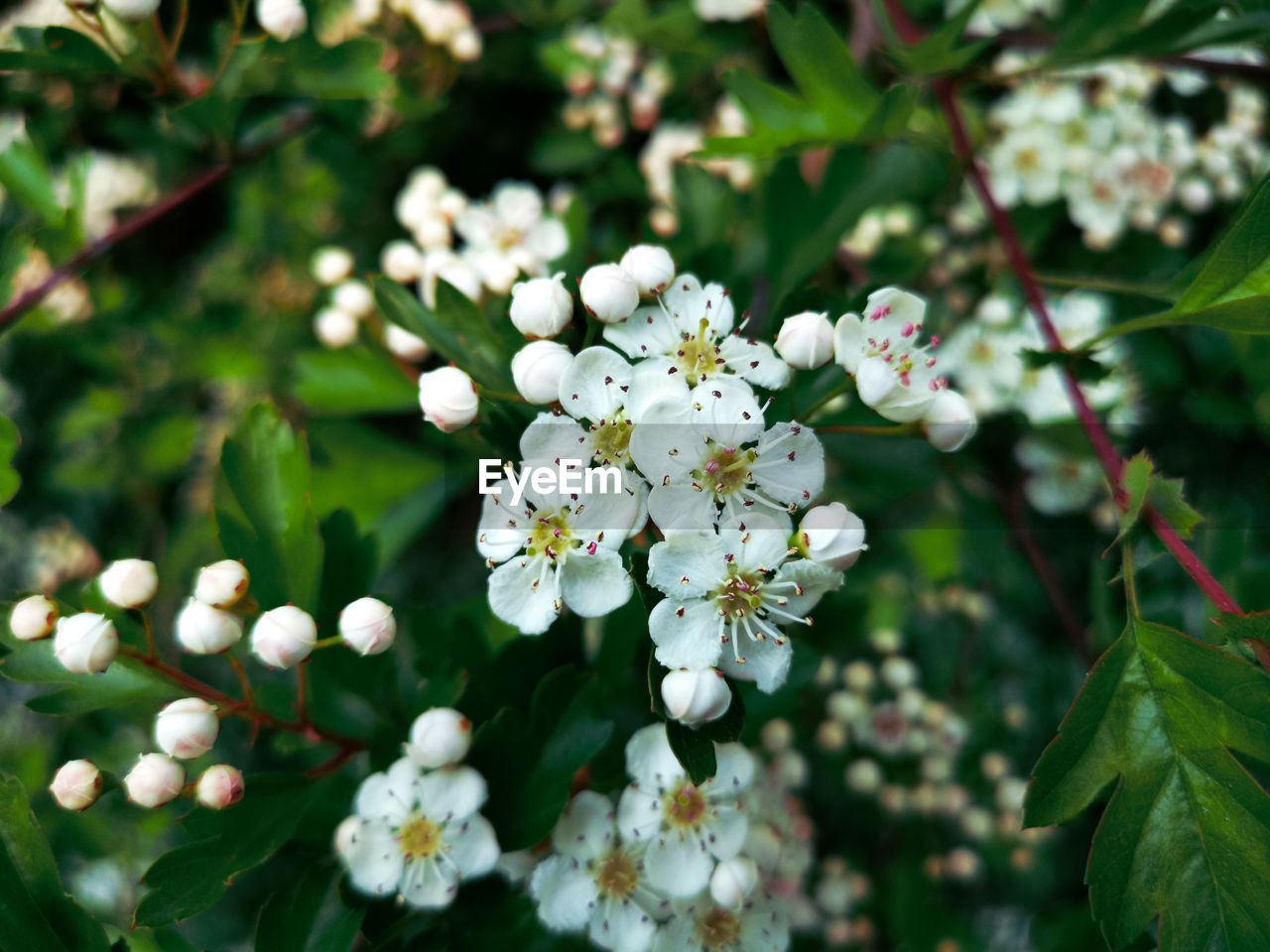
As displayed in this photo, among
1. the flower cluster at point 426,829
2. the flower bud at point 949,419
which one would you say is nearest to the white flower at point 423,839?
the flower cluster at point 426,829

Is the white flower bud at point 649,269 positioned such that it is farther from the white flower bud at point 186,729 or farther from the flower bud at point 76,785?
the flower bud at point 76,785

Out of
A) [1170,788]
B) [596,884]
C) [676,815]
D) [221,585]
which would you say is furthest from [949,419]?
[221,585]

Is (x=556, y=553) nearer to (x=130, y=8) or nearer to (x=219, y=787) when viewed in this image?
(x=219, y=787)

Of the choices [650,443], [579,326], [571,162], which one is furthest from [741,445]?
[571,162]

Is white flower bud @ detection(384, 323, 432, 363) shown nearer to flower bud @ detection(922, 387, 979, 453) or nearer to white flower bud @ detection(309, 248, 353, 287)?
white flower bud @ detection(309, 248, 353, 287)

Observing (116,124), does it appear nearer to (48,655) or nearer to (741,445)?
(48,655)

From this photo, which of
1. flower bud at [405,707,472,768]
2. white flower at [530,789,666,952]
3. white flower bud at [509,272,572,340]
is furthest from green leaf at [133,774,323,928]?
white flower bud at [509,272,572,340]
